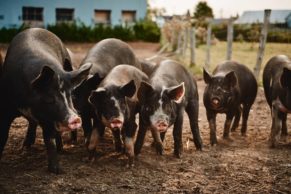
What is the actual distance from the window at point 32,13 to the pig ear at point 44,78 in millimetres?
31329

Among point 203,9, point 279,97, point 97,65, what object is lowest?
point 279,97

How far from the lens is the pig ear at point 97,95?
5.65 metres

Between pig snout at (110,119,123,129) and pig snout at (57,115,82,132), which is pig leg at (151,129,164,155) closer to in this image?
pig snout at (110,119,123,129)

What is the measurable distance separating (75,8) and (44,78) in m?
32.9

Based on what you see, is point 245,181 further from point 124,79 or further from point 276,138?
point 124,79

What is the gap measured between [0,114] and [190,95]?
3.05 m

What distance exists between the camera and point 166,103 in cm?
600

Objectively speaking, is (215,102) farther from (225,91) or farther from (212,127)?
(212,127)

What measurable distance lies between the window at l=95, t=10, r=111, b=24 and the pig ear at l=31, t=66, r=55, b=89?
3361cm

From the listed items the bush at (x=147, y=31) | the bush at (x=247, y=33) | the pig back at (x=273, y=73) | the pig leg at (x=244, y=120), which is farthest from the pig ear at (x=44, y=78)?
the bush at (x=147, y=31)

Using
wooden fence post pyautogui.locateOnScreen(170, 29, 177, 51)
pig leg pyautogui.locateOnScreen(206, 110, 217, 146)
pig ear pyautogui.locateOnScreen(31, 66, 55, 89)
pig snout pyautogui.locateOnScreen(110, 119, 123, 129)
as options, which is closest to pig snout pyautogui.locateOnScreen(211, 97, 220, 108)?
pig leg pyautogui.locateOnScreen(206, 110, 217, 146)

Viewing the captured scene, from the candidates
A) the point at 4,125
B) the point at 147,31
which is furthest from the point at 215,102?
the point at 147,31

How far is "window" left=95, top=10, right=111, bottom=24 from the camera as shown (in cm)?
3809

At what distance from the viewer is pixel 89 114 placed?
6570 mm
